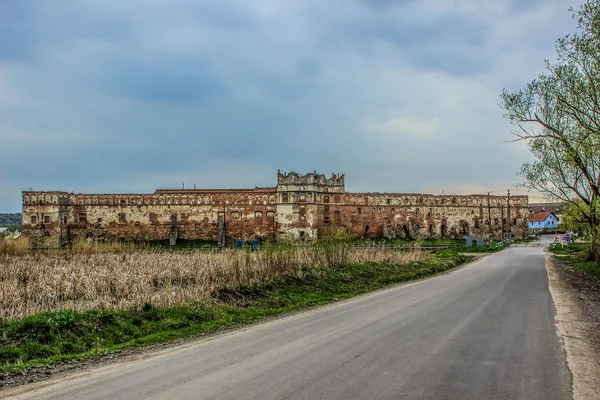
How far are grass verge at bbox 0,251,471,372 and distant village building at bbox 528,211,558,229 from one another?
131364 mm

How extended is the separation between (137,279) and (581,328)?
13990mm

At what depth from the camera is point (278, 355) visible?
9562 millimetres

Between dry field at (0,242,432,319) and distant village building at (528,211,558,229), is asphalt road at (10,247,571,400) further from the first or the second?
distant village building at (528,211,558,229)

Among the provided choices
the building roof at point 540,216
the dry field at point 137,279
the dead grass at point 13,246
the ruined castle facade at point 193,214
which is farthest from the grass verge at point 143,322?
the building roof at point 540,216

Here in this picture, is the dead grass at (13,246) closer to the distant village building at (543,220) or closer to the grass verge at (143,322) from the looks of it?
the grass verge at (143,322)

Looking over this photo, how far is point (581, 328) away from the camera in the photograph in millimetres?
12352

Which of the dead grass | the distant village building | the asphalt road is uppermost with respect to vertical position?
the dead grass

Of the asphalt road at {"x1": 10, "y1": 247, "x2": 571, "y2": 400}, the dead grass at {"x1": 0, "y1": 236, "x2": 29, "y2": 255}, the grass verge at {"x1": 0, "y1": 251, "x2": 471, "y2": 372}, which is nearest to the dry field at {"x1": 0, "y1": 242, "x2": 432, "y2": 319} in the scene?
the grass verge at {"x1": 0, "y1": 251, "x2": 471, "y2": 372}

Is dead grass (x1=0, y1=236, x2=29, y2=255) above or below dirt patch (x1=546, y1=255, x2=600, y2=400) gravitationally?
above

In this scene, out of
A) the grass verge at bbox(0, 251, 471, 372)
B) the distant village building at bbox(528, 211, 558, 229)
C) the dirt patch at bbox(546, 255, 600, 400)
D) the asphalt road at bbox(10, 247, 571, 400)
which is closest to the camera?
the asphalt road at bbox(10, 247, 571, 400)

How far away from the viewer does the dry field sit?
14875 millimetres

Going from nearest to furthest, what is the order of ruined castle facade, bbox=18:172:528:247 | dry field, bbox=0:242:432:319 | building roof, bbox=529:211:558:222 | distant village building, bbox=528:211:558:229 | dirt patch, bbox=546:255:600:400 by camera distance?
dirt patch, bbox=546:255:600:400 → dry field, bbox=0:242:432:319 → ruined castle facade, bbox=18:172:528:247 → building roof, bbox=529:211:558:222 → distant village building, bbox=528:211:558:229

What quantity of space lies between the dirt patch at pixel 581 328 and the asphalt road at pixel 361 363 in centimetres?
24

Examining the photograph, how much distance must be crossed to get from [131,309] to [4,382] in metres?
5.75
